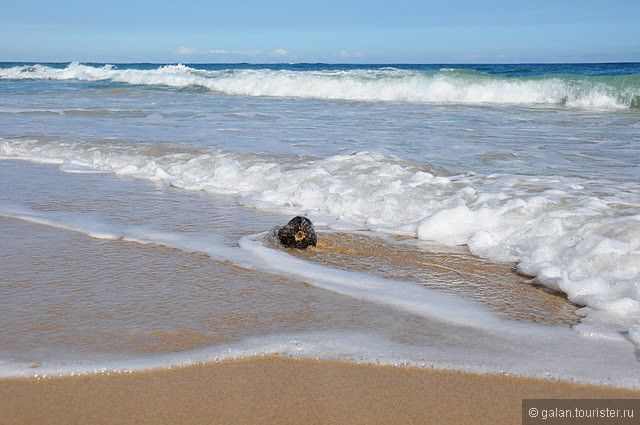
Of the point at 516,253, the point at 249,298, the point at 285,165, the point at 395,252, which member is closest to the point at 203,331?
the point at 249,298

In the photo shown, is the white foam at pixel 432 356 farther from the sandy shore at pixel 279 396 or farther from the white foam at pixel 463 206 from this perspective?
the white foam at pixel 463 206

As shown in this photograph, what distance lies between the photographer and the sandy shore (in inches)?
70.1

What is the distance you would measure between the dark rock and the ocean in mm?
77

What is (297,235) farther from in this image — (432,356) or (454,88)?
(454,88)

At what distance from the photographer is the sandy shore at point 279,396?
Result: 1779 millimetres

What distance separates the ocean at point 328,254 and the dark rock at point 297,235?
0.08m

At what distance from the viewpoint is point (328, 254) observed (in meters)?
3.46

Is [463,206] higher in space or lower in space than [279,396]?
higher

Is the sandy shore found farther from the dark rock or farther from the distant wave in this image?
the distant wave

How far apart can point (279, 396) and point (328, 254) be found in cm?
160

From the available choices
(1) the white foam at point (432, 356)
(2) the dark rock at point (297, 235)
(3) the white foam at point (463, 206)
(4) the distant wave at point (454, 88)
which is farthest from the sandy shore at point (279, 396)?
(4) the distant wave at point (454, 88)

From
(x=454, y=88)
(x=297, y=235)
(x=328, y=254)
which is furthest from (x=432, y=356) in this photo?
(x=454, y=88)

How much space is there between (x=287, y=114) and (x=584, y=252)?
9.08 m

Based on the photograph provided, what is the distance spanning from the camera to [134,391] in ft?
6.28
